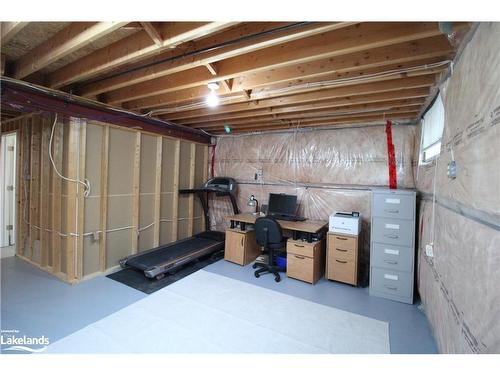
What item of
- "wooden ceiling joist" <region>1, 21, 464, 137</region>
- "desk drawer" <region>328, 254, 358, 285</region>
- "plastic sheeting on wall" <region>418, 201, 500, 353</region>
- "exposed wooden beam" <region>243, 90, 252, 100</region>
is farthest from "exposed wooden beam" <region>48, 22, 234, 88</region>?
"desk drawer" <region>328, 254, 358, 285</region>

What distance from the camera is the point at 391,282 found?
2.73 meters

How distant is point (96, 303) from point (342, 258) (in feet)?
9.82

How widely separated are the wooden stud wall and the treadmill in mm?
293

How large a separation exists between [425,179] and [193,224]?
3.97 metres

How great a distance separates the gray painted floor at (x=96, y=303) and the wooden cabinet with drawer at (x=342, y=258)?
0.42 feet

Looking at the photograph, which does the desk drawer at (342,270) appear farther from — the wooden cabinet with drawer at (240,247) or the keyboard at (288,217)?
the wooden cabinet with drawer at (240,247)

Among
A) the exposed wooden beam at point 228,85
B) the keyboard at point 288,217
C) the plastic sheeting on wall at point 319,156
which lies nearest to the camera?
the exposed wooden beam at point 228,85

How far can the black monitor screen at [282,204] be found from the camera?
3.79m

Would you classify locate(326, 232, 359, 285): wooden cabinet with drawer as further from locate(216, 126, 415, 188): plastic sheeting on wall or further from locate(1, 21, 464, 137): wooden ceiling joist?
locate(1, 21, 464, 137): wooden ceiling joist

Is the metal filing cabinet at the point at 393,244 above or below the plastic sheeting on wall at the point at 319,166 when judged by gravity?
below

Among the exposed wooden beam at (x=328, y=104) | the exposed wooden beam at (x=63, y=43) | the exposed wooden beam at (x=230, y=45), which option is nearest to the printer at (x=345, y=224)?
the exposed wooden beam at (x=328, y=104)
